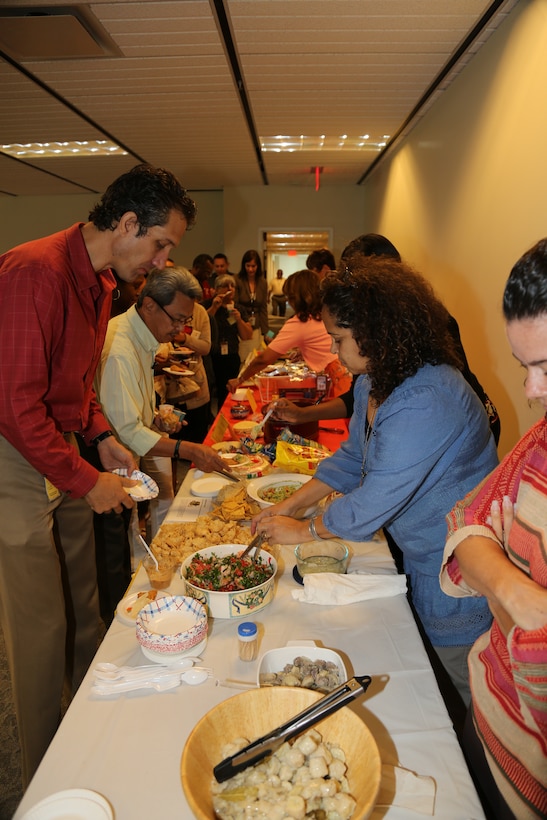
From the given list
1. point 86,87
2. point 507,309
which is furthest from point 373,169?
point 507,309

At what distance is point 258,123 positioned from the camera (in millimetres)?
4859

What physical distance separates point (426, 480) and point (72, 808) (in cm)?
102

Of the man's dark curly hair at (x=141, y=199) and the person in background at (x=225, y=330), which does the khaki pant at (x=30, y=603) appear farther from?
the person in background at (x=225, y=330)

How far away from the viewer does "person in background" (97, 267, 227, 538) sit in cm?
233

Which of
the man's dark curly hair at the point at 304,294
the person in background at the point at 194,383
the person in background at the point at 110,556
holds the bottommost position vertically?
the person in background at the point at 110,556

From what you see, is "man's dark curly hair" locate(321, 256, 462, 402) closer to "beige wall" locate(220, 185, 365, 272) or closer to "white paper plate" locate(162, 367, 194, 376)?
"white paper plate" locate(162, 367, 194, 376)

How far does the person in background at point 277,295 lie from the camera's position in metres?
11.0

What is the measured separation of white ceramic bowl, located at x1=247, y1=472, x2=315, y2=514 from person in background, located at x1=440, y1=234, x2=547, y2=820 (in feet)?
3.29

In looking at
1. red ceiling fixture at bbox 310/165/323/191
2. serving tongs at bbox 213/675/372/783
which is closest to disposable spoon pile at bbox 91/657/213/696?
serving tongs at bbox 213/675/372/783

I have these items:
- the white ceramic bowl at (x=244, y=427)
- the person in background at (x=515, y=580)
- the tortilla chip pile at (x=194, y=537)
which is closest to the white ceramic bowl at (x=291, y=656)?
the person in background at (x=515, y=580)

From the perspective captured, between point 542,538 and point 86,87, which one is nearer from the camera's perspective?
point 542,538

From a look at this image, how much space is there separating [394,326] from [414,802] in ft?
3.27

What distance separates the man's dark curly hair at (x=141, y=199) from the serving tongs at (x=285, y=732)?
138cm

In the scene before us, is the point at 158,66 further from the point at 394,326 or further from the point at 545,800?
the point at 545,800
